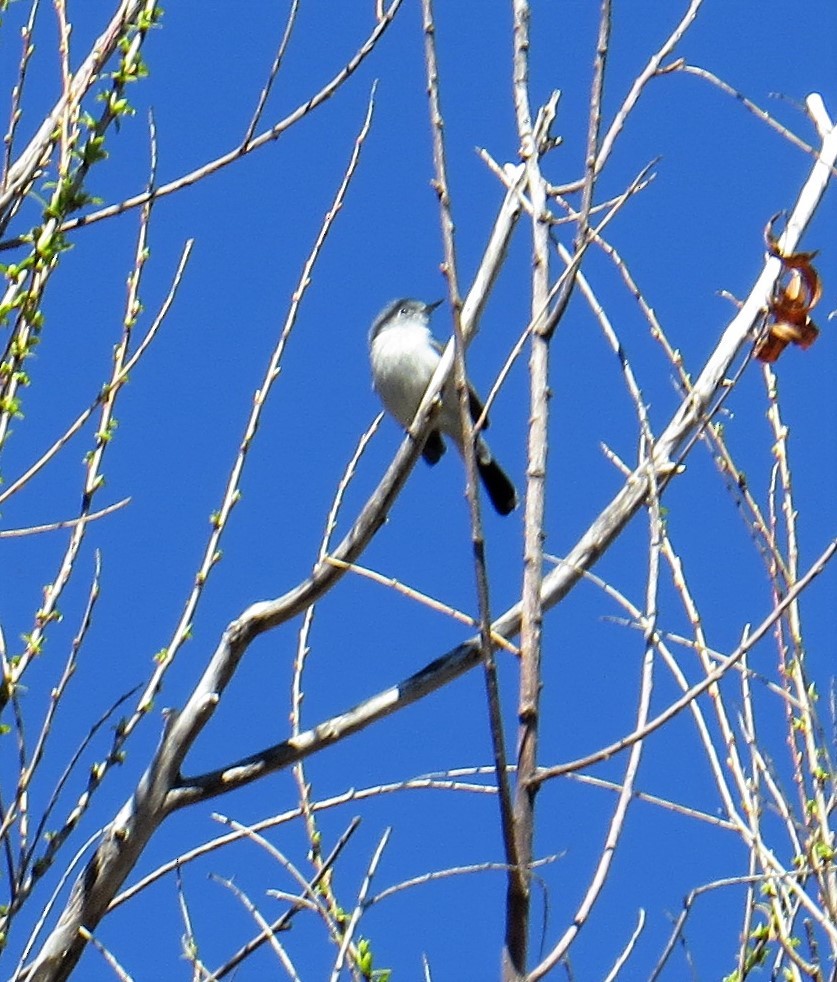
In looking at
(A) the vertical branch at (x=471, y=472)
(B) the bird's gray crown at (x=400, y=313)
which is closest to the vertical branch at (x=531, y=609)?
(A) the vertical branch at (x=471, y=472)

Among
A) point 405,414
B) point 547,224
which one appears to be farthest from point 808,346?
point 405,414

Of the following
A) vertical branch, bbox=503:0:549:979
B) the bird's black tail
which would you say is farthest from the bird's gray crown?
vertical branch, bbox=503:0:549:979

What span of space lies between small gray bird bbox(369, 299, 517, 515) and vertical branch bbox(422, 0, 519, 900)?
3653 millimetres

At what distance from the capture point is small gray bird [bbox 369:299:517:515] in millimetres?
5910

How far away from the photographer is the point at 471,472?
5.52 ft

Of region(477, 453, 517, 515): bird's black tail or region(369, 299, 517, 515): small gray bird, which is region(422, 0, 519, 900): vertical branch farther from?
region(477, 453, 517, 515): bird's black tail

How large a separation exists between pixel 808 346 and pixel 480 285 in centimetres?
66

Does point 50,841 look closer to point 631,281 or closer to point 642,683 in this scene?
point 642,683

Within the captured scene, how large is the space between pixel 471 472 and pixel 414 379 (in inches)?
175

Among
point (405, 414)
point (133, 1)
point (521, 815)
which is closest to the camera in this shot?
point (521, 815)

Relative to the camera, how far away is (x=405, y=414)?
6168mm

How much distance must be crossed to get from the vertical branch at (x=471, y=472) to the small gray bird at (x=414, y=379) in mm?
3653

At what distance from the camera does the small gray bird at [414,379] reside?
5.91 metres

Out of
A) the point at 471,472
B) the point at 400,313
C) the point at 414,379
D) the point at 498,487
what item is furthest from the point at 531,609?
the point at 400,313
